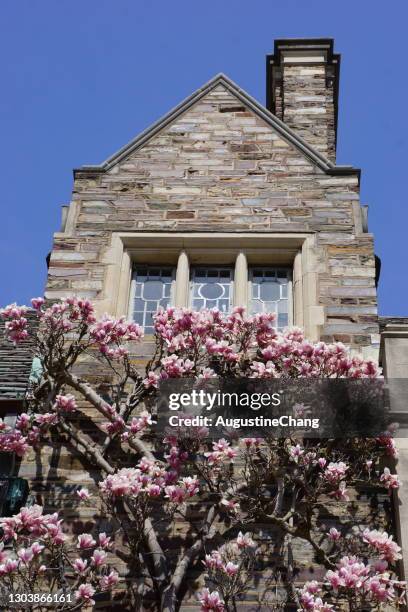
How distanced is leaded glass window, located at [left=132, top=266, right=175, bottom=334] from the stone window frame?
8 cm

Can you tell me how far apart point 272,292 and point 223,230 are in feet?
2.62

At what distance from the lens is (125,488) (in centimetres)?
572

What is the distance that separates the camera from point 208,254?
8.48m

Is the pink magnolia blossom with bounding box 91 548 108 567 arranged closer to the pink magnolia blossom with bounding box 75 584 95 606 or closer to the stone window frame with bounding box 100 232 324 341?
the pink magnolia blossom with bounding box 75 584 95 606

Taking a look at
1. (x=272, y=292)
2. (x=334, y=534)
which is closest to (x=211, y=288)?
(x=272, y=292)

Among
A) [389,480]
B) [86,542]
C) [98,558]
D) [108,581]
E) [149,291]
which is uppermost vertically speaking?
[149,291]

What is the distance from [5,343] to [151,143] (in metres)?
2.71

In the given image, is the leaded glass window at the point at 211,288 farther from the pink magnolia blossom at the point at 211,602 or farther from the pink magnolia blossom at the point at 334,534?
the pink magnolia blossom at the point at 211,602

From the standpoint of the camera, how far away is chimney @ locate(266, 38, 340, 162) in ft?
36.8

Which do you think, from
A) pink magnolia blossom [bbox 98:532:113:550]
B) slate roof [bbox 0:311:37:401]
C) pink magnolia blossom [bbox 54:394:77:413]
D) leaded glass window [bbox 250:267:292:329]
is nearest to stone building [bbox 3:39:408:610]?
leaded glass window [bbox 250:267:292:329]

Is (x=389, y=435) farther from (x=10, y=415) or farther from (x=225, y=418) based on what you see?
(x=10, y=415)

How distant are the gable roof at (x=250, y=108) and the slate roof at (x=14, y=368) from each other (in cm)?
196

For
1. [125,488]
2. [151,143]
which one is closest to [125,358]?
[125,488]

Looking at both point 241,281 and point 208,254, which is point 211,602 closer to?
point 241,281
